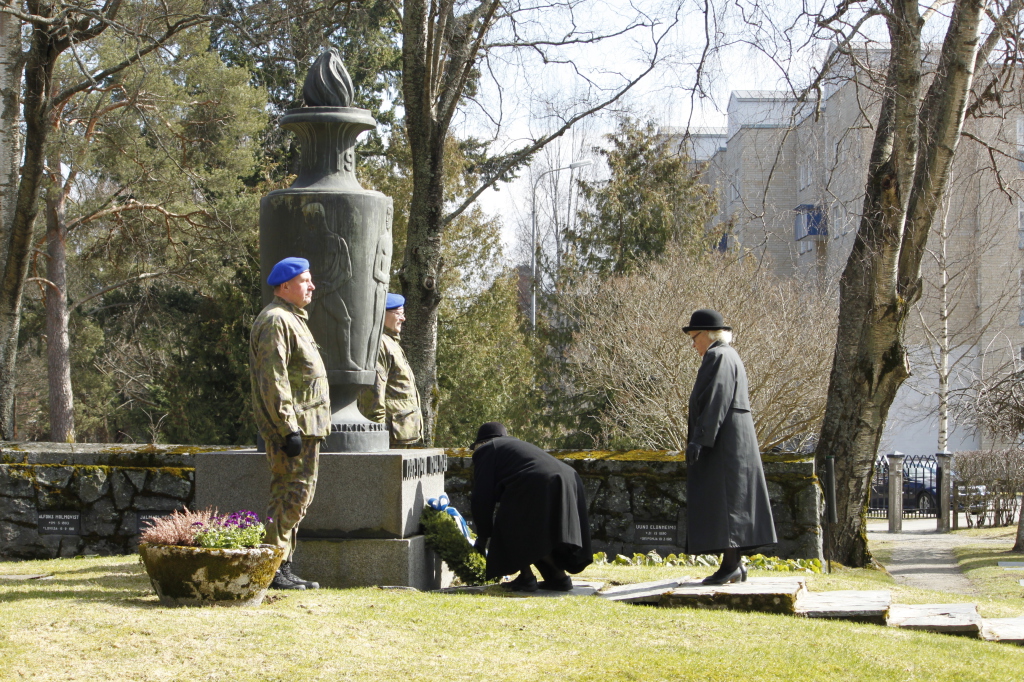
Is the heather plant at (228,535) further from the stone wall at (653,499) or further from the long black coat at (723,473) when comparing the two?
the stone wall at (653,499)

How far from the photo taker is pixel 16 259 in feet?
42.8

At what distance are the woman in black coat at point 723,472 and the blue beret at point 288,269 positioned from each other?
2.62m

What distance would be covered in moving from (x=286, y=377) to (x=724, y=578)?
3102 mm

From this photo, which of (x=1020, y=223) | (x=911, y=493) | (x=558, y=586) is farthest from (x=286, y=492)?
(x=1020, y=223)

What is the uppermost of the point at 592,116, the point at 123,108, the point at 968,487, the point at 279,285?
the point at 123,108

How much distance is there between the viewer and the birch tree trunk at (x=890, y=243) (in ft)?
36.1

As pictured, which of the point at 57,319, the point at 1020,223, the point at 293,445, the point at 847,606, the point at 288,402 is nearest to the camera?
the point at 293,445

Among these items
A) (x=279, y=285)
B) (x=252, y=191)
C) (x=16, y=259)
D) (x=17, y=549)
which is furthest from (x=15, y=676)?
(x=252, y=191)

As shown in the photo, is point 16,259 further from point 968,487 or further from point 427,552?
point 968,487

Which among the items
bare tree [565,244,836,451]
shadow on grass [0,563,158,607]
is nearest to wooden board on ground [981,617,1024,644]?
shadow on grass [0,563,158,607]

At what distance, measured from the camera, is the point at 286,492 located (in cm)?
630

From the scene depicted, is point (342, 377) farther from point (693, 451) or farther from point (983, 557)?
point (983, 557)

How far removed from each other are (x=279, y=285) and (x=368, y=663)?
2.62 metres

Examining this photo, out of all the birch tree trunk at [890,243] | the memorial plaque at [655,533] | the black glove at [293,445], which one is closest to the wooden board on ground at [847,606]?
the black glove at [293,445]
